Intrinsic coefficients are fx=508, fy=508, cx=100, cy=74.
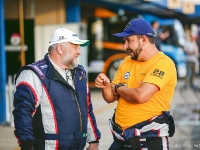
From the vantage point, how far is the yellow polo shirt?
13.5 ft

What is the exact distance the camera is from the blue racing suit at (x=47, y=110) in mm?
3795

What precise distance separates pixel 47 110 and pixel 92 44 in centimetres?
1452

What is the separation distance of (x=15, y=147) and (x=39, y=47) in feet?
23.6

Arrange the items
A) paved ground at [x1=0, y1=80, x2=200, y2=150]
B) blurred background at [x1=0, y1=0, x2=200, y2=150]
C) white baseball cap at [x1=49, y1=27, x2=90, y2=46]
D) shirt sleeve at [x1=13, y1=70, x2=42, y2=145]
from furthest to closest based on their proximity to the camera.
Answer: blurred background at [x1=0, y1=0, x2=200, y2=150], paved ground at [x1=0, y1=80, x2=200, y2=150], white baseball cap at [x1=49, y1=27, x2=90, y2=46], shirt sleeve at [x1=13, y1=70, x2=42, y2=145]

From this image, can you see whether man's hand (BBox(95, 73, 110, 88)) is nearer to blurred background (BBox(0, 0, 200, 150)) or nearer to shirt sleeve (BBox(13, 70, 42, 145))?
shirt sleeve (BBox(13, 70, 42, 145))

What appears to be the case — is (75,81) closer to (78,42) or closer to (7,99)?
(78,42)

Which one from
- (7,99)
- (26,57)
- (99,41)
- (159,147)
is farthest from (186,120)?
(99,41)

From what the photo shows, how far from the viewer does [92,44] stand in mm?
18359

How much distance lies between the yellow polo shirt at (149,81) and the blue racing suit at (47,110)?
381 mm

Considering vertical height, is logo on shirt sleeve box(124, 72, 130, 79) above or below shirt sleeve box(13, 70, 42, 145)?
above

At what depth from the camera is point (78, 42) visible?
406 centimetres

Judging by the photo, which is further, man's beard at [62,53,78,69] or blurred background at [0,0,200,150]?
blurred background at [0,0,200,150]

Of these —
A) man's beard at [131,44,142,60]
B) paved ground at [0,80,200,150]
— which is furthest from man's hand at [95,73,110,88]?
paved ground at [0,80,200,150]

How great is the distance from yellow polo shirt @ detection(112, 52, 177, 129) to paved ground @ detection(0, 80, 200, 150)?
362 centimetres
